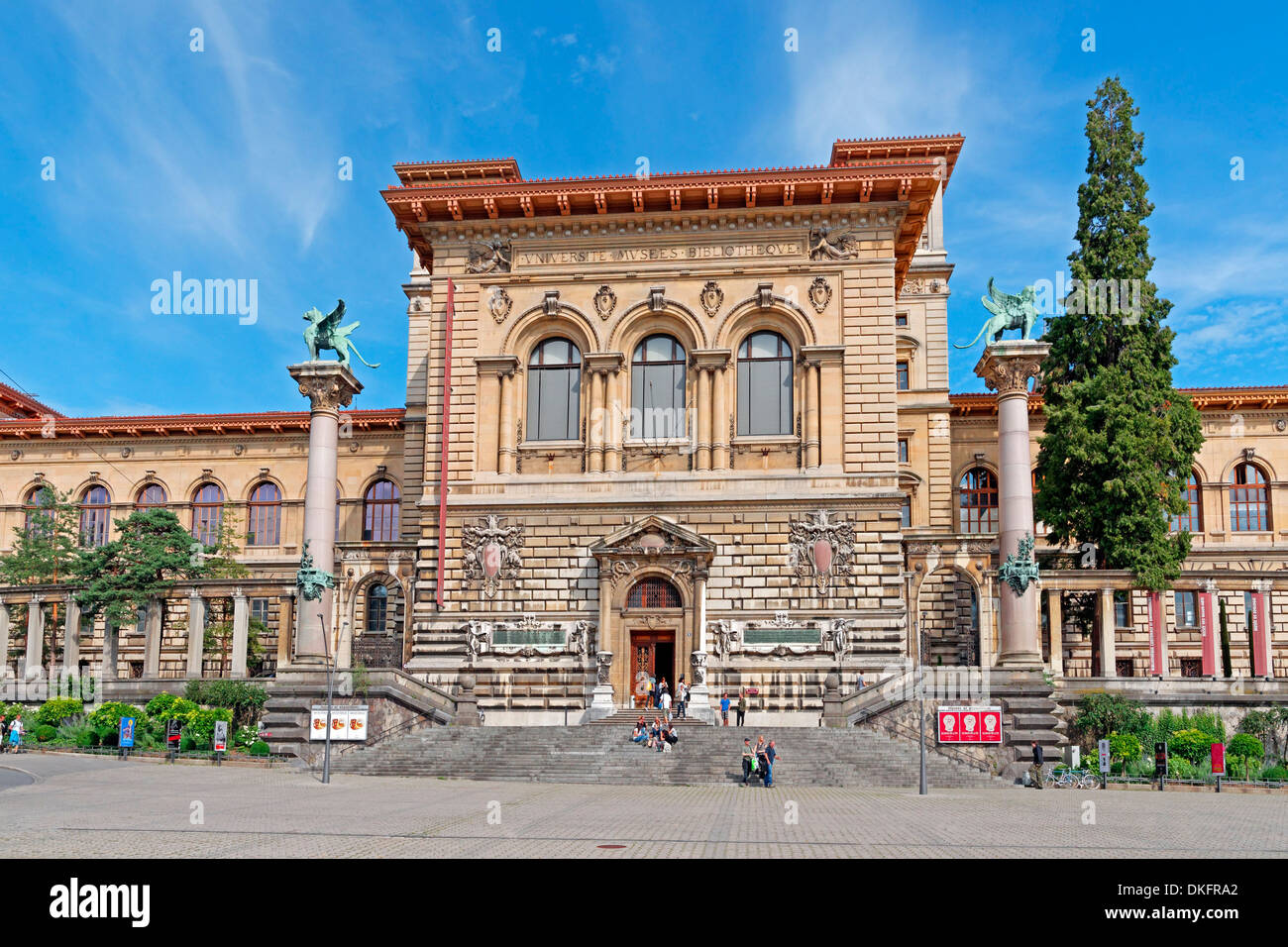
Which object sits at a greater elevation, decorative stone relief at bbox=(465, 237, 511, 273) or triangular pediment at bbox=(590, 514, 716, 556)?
decorative stone relief at bbox=(465, 237, 511, 273)

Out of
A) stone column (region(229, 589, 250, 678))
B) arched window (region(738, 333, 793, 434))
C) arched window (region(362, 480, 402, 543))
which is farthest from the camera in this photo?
arched window (region(362, 480, 402, 543))

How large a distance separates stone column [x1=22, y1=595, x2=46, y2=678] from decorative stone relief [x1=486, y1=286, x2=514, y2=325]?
2115 centimetres

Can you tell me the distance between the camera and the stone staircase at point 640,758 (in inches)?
1193

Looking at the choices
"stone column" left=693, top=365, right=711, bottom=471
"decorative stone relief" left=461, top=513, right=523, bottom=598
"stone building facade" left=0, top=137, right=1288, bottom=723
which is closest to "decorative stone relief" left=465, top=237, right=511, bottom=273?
"stone building facade" left=0, top=137, right=1288, bottom=723

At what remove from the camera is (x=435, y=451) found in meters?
42.1

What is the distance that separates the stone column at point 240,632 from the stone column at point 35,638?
8.64 metres

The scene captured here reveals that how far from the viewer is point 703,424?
1593 inches

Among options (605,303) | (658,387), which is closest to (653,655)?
(658,387)

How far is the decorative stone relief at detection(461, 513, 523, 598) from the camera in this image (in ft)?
131

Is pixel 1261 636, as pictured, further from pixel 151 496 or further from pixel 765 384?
pixel 151 496

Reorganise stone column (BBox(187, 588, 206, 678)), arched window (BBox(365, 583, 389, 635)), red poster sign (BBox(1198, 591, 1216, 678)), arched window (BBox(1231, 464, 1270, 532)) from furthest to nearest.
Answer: arched window (BBox(365, 583, 389, 635)) < arched window (BBox(1231, 464, 1270, 532)) < stone column (BBox(187, 588, 206, 678)) < red poster sign (BBox(1198, 591, 1216, 678))

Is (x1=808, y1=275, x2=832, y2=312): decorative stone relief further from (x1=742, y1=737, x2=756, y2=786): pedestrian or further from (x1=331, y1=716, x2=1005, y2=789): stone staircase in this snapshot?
(x1=742, y1=737, x2=756, y2=786): pedestrian

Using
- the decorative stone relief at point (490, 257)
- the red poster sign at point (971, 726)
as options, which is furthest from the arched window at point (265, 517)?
the red poster sign at point (971, 726)

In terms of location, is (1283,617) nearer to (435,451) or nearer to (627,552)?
(627,552)
